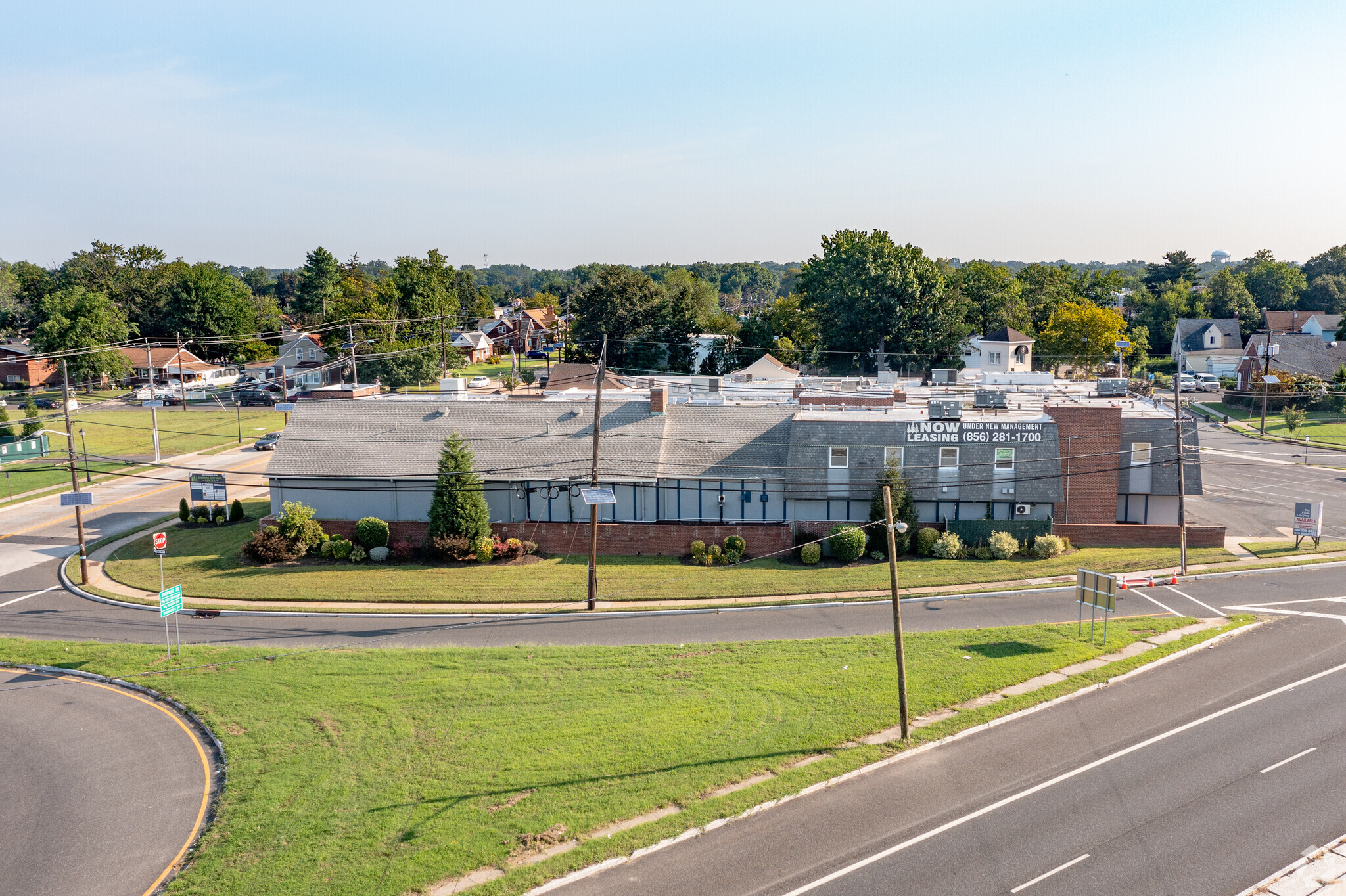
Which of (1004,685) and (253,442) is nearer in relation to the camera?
(1004,685)

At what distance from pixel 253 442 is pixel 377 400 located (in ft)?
106

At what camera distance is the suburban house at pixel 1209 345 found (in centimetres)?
11050

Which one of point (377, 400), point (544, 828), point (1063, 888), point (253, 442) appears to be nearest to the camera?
point (1063, 888)

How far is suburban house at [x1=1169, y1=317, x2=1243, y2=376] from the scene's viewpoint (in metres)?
110

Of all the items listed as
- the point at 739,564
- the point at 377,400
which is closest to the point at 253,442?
the point at 377,400

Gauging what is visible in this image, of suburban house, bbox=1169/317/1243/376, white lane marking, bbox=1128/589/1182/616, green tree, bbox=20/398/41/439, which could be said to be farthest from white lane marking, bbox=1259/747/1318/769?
suburban house, bbox=1169/317/1243/376

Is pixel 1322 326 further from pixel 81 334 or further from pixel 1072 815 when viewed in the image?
pixel 81 334

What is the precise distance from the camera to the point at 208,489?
47.2 metres

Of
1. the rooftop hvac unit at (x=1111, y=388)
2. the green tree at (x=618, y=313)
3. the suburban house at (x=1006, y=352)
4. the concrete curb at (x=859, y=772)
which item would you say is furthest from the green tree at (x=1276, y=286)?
the concrete curb at (x=859, y=772)

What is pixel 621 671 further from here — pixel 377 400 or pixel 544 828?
pixel 377 400

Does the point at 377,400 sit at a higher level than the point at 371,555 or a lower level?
higher

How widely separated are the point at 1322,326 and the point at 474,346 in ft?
394

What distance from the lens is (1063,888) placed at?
1605cm

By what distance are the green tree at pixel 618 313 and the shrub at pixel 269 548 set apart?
58839mm
